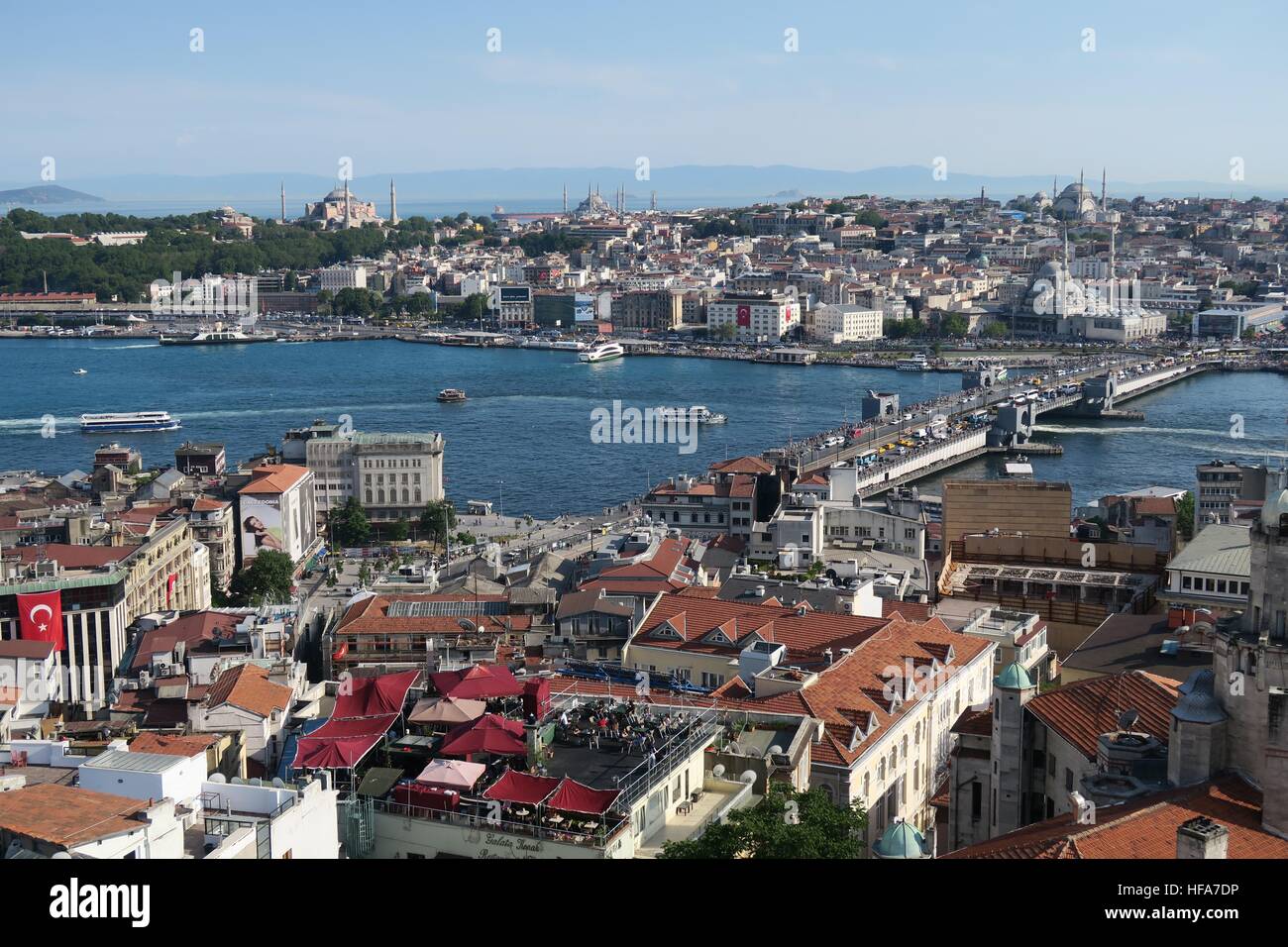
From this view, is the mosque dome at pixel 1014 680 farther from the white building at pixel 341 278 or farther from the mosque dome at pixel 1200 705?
the white building at pixel 341 278

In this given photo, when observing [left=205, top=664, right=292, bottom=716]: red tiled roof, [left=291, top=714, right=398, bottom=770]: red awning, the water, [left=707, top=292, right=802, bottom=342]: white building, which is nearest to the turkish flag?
[left=205, top=664, right=292, bottom=716]: red tiled roof

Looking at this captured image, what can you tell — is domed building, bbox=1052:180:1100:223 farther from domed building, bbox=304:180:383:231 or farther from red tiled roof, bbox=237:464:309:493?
red tiled roof, bbox=237:464:309:493

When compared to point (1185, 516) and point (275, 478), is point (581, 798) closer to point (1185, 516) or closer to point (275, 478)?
point (1185, 516)

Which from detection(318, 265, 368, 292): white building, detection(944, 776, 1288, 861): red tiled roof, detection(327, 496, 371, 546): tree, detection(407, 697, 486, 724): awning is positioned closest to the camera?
detection(944, 776, 1288, 861): red tiled roof

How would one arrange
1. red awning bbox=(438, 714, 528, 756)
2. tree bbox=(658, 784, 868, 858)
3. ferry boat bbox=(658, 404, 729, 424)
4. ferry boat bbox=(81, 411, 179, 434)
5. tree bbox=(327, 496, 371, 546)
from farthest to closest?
ferry boat bbox=(658, 404, 729, 424) → ferry boat bbox=(81, 411, 179, 434) → tree bbox=(327, 496, 371, 546) → red awning bbox=(438, 714, 528, 756) → tree bbox=(658, 784, 868, 858)

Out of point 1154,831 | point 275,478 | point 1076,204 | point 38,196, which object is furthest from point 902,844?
point 38,196

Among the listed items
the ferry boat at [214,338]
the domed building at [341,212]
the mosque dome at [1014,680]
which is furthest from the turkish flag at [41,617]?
the domed building at [341,212]
